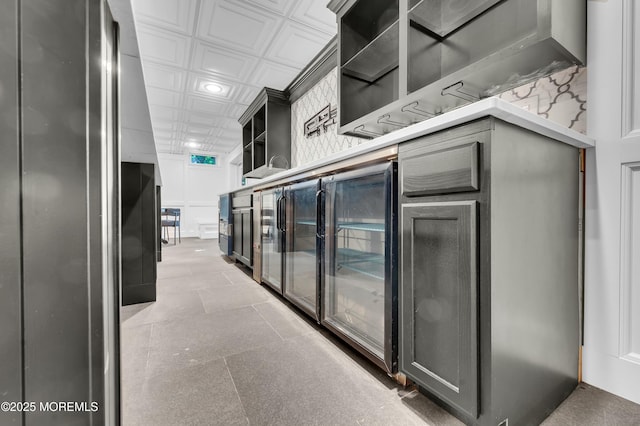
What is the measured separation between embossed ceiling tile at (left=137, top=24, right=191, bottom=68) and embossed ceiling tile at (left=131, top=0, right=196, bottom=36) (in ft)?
0.35

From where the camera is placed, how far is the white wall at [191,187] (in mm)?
7788

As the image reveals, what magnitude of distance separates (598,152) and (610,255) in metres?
0.41

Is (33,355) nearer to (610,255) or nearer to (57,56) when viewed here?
(57,56)

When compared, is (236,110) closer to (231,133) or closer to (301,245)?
(231,133)

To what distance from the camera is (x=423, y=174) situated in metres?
0.93

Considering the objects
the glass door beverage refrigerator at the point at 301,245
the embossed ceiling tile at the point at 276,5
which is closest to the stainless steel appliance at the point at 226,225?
the glass door beverage refrigerator at the point at 301,245

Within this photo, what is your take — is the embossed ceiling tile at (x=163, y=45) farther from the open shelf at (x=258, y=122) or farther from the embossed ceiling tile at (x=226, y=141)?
the embossed ceiling tile at (x=226, y=141)

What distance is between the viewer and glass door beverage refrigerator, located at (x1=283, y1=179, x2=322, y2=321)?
1761 millimetres

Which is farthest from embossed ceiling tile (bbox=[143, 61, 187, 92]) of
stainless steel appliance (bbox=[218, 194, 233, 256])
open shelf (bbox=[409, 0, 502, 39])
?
open shelf (bbox=[409, 0, 502, 39])

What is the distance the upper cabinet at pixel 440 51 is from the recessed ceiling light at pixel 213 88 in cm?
227

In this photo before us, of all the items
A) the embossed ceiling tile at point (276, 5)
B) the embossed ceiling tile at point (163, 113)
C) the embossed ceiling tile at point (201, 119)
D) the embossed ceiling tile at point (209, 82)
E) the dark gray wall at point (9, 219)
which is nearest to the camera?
the dark gray wall at point (9, 219)

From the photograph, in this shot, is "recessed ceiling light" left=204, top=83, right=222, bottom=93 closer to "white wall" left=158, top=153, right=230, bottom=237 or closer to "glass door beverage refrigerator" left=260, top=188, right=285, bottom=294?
"glass door beverage refrigerator" left=260, top=188, right=285, bottom=294

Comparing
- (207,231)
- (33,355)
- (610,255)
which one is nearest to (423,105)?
(610,255)

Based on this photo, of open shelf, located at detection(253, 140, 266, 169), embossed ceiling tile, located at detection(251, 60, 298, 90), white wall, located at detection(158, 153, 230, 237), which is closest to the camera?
embossed ceiling tile, located at detection(251, 60, 298, 90)
